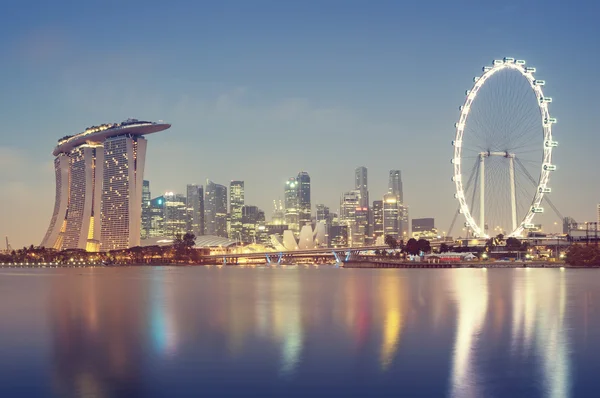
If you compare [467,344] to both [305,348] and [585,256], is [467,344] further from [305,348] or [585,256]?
[585,256]

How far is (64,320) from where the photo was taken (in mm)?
42469

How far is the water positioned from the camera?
72.6ft

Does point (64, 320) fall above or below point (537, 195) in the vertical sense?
below

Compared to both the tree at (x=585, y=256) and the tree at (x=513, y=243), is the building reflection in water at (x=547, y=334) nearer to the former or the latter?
the tree at (x=585, y=256)

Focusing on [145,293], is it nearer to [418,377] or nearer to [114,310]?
[114,310]

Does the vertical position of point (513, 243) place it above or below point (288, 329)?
above

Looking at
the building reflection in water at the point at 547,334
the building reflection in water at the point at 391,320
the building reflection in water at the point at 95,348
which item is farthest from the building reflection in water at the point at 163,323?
the building reflection in water at the point at 547,334

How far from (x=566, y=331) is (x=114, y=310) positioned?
1179 inches

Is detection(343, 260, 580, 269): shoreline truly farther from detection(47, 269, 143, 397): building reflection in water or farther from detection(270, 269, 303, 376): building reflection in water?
detection(47, 269, 143, 397): building reflection in water

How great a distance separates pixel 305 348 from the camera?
29.8 m

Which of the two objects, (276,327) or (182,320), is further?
(182,320)

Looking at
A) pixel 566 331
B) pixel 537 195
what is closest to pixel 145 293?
pixel 566 331

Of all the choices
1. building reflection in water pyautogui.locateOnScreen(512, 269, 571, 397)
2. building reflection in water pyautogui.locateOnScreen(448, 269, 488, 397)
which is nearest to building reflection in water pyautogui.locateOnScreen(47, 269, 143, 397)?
building reflection in water pyautogui.locateOnScreen(448, 269, 488, 397)

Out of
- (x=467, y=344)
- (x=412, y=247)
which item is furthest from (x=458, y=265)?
(x=467, y=344)
